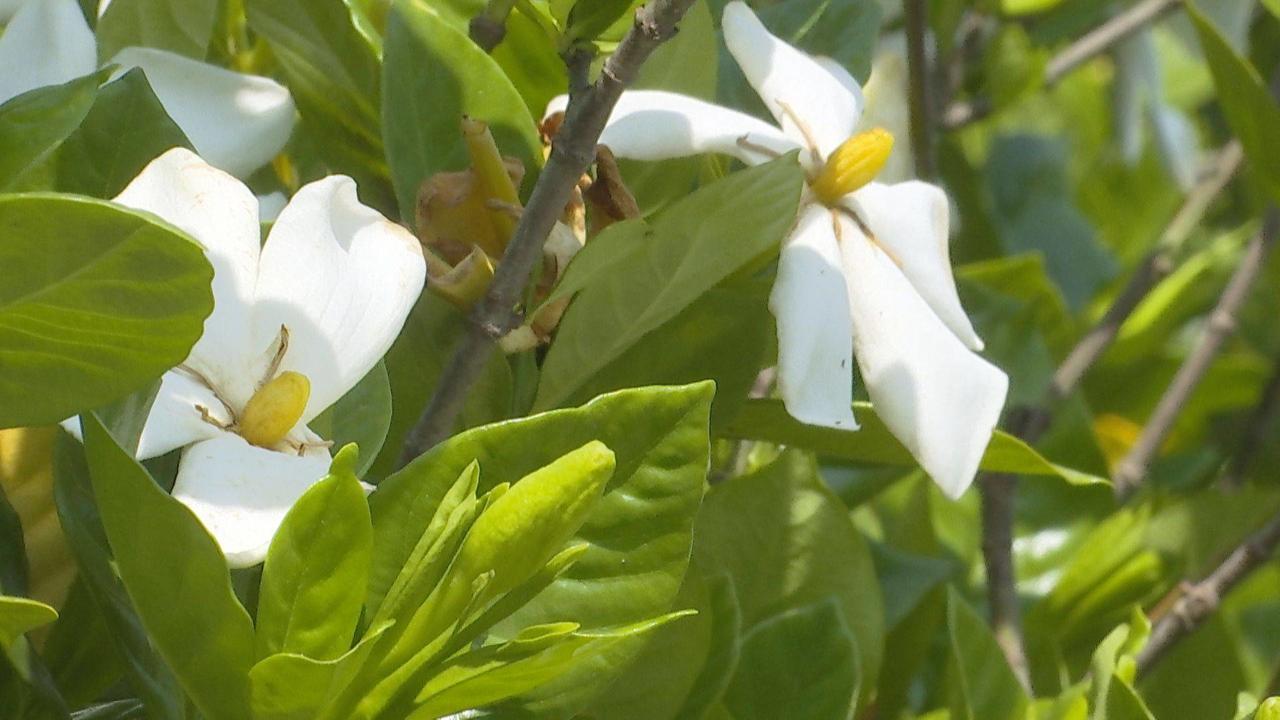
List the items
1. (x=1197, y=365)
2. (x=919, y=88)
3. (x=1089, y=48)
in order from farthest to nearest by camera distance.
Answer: (x=1089, y=48) → (x=1197, y=365) → (x=919, y=88)

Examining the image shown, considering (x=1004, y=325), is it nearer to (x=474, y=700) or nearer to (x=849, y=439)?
(x=849, y=439)

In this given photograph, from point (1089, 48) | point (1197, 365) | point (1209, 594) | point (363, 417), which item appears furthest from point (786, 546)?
point (1089, 48)

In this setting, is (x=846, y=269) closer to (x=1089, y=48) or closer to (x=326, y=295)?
(x=326, y=295)

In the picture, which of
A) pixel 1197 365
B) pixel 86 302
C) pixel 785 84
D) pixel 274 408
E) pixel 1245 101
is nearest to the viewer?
pixel 86 302

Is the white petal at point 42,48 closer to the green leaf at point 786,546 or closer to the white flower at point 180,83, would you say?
the white flower at point 180,83

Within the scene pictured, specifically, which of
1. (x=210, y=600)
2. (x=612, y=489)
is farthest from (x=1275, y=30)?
(x=210, y=600)

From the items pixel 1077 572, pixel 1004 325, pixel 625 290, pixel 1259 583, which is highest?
pixel 625 290
